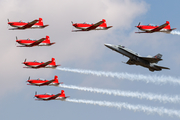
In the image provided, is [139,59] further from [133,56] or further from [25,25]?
[25,25]

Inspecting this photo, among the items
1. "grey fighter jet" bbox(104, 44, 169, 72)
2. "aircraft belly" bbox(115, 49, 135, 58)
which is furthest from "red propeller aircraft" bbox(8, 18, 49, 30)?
"aircraft belly" bbox(115, 49, 135, 58)

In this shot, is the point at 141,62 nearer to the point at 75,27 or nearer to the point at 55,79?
the point at 75,27

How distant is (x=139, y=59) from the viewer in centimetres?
9125

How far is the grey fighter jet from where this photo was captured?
88.9 m

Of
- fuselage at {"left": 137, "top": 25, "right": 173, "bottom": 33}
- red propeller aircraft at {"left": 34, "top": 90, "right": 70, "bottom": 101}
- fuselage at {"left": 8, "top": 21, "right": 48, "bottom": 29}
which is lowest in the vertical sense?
red propeller aircraft at {"left": 34, "top": 90, "right": 70, "bottom": 101}

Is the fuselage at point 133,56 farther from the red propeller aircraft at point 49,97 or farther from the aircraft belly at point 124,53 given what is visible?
the red propeller aircraft at point 49,97

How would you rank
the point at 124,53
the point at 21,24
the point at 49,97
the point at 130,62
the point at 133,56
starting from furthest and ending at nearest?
the point at 49,97 → the point at 130,62 → the point at 21,24 → the point at 133,56 → the point at 124,53

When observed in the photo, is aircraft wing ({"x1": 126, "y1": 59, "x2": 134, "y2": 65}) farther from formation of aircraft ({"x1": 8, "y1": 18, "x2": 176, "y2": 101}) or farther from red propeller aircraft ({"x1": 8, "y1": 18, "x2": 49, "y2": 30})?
red propeller aircraft ({"x1": 8, "y1": 18, "x2": 49, "y2": 30})

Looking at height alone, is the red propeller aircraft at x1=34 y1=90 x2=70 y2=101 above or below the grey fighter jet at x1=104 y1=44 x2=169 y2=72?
below

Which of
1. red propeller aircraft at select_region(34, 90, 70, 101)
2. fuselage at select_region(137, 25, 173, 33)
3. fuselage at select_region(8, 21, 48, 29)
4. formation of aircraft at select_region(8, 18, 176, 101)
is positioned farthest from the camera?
red propeller aircraft at select_region(34, 90, 70, 101)

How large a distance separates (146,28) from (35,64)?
32.4 meters

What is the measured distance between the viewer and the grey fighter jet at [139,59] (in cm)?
8893

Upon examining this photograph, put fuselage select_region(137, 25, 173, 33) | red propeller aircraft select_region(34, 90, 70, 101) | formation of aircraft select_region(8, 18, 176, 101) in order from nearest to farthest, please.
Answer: fuselage select_region(137, 25, 173, 33)
formation of aircraft select_region(8, 18, 176, 101)
red propeller aircraft select_region(34, 90, 70, 101)

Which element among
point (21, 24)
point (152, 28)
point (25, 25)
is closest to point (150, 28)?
point (152, 28)
